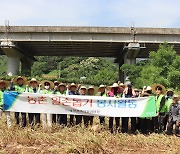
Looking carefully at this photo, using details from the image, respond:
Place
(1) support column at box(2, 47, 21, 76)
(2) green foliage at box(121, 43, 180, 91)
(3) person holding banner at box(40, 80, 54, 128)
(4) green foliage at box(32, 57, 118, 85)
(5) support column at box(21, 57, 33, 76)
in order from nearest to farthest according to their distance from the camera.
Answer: (3) person holding banner at box(40, 80, 54, 128), (2) green foliage at box(121, 43, 180, 91), (1) support column at box(2, 47, 21, 76), (5) support column at box(21, 57, 33, 76), (4) green foliage at box(32, 57, 118, 85)

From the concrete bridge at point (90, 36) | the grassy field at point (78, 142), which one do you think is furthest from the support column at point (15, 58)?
the grassy field at point (78, 142)

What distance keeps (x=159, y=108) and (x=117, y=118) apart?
1.21m

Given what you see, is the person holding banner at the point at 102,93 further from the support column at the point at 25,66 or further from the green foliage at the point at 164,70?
the support column at the point at 25,66

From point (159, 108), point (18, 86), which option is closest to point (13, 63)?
point (18, 86)

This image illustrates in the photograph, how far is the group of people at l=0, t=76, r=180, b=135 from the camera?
9.30 m

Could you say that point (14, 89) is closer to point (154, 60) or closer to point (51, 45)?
point (154, 60)

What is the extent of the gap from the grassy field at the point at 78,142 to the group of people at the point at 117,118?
57cm

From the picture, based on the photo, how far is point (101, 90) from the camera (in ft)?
31.8

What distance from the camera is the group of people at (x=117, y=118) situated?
366 inches

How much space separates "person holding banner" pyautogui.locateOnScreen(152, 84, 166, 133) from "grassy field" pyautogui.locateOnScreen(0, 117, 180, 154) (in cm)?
61

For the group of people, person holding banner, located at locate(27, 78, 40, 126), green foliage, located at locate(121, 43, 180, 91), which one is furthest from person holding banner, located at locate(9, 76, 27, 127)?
green foliage, located at locate(121, 43, 180, 91)

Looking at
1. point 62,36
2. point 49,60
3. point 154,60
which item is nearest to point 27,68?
point 62,36

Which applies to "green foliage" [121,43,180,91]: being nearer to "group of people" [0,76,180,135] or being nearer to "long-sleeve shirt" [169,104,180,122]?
"group of people" [0,76,180,135]

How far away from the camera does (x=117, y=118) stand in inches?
376
